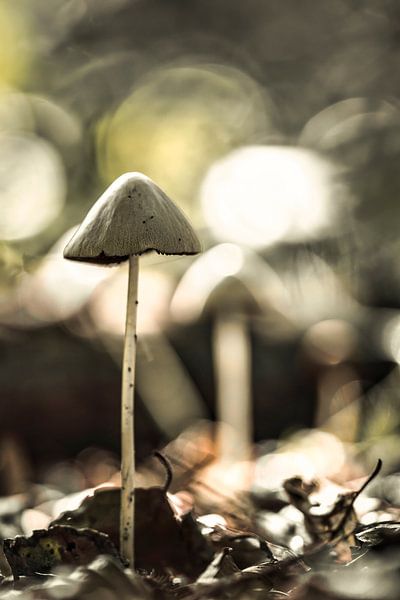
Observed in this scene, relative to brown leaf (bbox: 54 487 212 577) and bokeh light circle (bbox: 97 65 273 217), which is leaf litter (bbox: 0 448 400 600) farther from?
bokeh light circle (bbox: 97 65 273 217)

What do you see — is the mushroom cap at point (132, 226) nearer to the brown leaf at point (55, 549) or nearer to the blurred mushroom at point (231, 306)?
the brown leaf at point (55, 549)

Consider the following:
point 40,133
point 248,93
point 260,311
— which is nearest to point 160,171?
point 40,133

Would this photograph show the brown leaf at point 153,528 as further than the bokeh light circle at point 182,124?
No

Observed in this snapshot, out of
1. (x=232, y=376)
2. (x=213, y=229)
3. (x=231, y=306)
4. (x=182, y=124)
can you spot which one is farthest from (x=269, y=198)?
(x=182, y=124)

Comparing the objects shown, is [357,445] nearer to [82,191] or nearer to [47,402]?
[47,402]

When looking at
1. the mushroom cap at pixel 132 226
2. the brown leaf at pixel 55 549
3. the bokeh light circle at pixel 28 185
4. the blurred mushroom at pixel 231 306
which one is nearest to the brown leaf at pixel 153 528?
the brown leaf at pixel 55 549

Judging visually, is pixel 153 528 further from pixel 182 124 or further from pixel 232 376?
pixel 182 124
